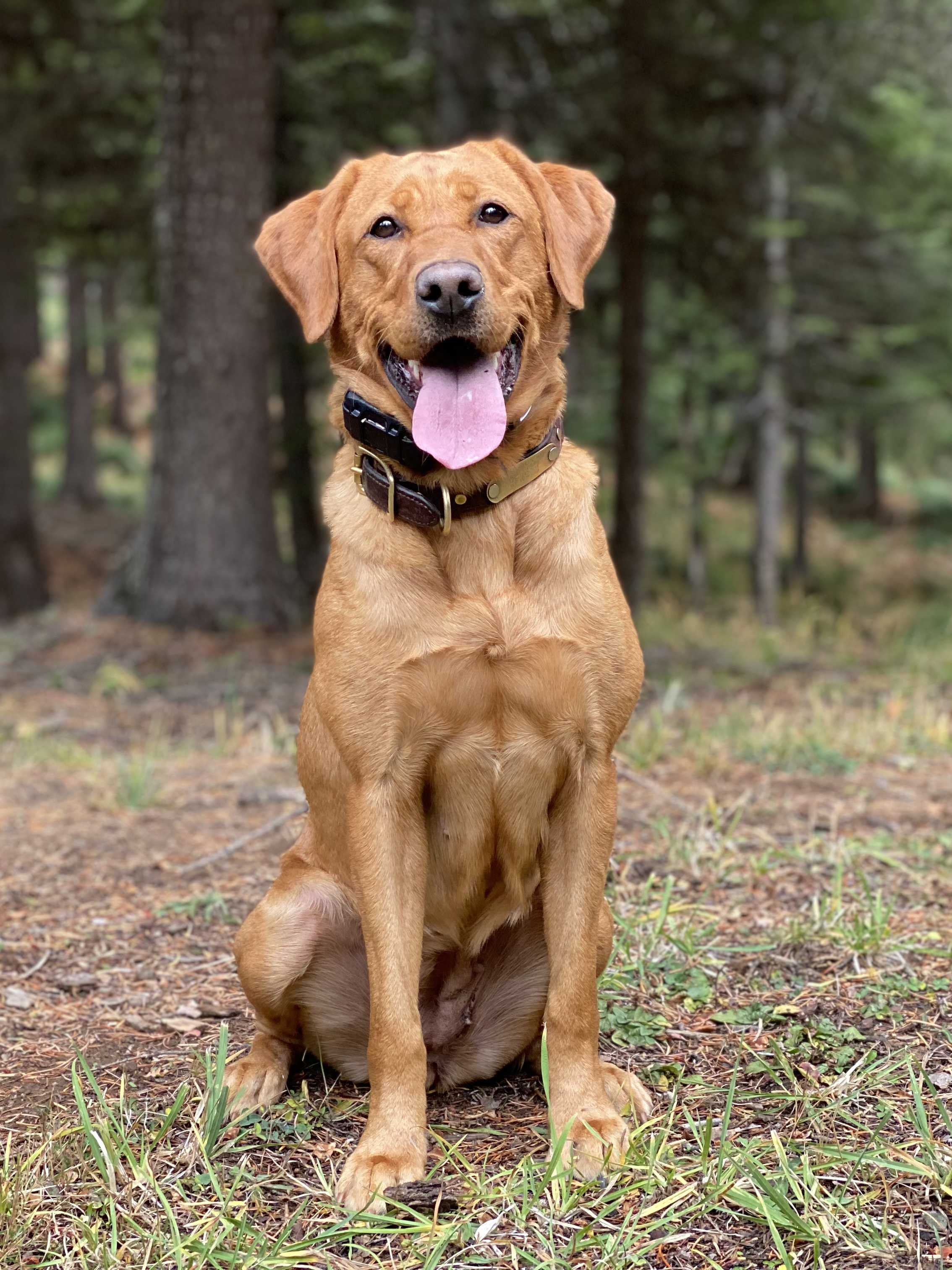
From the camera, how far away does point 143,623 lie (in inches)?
349

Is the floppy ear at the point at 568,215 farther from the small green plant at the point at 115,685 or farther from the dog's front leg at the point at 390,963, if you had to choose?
the small green plant at the point at 115,685

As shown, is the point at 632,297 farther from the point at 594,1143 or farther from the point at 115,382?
the point at 115,382

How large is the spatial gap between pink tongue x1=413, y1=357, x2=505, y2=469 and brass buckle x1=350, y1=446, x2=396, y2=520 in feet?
0.42

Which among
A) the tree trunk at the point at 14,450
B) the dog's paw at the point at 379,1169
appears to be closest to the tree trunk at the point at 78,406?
the tree trunk at the point at 14,450

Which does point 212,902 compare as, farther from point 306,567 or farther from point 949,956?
point 306,567

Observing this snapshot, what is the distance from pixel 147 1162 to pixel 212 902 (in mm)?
1560

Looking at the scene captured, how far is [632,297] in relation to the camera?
13359mm

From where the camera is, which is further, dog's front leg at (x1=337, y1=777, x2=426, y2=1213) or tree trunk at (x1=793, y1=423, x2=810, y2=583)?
tree trunk at (x1=793, y1=423, x2=810, y2=583)

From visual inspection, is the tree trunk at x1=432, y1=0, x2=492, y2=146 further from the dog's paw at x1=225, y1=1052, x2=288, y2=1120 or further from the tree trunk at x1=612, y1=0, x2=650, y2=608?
the dog's paw at x1=225, y1=1052, x2=288, y2=1120

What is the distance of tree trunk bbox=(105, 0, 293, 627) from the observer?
879cm

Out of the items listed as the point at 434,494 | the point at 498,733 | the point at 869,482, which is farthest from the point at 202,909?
the point at 869,482

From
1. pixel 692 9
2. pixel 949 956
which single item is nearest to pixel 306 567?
pixel 692 9

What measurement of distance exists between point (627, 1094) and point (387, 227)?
2080 mm

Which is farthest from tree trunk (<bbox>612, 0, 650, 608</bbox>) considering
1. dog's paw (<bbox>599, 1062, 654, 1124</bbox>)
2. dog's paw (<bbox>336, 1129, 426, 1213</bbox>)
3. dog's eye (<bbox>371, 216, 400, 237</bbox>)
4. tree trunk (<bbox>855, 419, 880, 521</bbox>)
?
tree trunk (<bbox>855, 419, 880, 521</bbox>)
